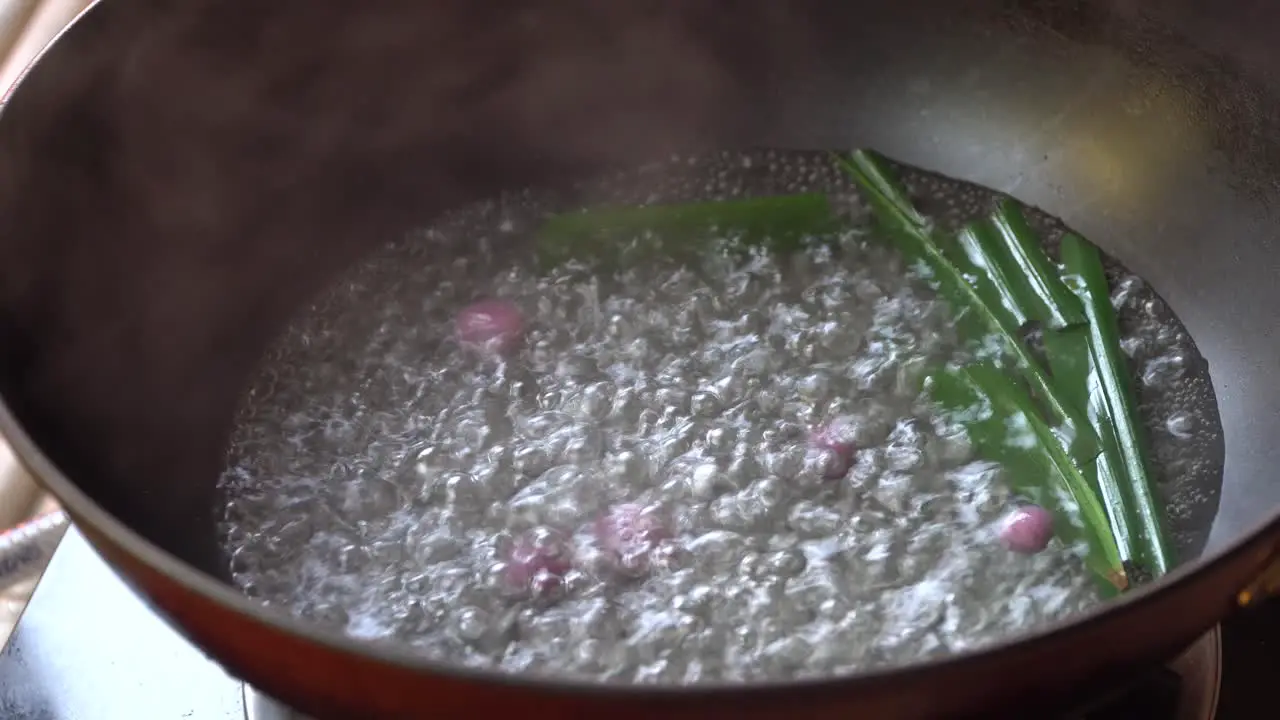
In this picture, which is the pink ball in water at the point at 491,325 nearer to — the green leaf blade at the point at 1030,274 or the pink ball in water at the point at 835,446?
the pink ball in water at the point at 835,446

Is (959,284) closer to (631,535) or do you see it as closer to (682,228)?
(682,228)

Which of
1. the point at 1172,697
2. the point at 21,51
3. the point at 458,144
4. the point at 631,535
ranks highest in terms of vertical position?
the point at 21,51

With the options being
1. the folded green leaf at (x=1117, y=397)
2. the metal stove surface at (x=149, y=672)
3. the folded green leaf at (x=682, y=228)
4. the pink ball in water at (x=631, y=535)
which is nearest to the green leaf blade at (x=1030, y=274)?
the folded green leaf at (x=1117, y=397)

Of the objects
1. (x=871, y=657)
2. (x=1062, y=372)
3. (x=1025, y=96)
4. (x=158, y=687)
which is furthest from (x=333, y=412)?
(x=1025, y=96)

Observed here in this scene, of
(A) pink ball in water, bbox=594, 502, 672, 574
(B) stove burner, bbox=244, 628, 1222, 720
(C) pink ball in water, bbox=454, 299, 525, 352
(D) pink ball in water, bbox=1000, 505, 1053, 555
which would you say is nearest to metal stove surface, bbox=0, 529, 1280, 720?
(B) stove burner, bbox=244, 628, 1222, 720

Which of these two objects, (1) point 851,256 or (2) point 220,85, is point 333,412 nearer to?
(2) point 220,85

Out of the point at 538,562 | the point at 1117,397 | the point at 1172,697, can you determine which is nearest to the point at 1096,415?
the point at 1117,397
